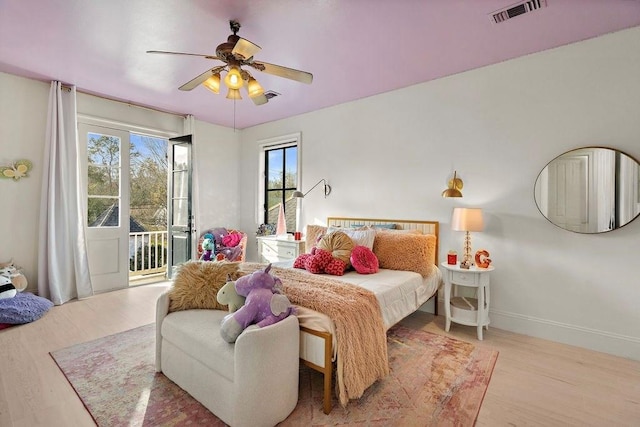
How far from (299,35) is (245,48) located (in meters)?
0.70

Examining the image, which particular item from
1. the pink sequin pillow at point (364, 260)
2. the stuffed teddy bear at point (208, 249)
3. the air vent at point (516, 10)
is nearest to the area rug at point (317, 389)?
the pink sequin pillow at point (364, 260)

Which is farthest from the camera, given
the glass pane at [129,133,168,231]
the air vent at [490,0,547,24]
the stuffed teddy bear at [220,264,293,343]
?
the glass pane at [129,133,168,231]

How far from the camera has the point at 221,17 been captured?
224 centimetres

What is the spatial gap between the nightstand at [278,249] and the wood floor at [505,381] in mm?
1831

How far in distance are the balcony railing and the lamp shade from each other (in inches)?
195

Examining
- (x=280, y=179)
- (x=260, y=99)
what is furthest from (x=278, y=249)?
(x=260, y=99)

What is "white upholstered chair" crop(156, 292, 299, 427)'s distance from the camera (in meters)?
1.53

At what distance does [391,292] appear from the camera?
2365mm

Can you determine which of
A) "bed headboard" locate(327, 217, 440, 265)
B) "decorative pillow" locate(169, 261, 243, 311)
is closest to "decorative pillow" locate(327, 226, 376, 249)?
"bed headboard" locate(327, 217, 440, 265)

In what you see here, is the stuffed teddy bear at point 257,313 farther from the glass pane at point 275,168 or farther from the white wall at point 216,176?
the glass pane at point 275,168

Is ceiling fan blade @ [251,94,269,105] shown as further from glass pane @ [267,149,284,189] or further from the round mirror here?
the round mirror

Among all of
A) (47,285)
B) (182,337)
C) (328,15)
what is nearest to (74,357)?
(182,337)

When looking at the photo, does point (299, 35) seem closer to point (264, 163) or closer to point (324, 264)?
point (324, 264)

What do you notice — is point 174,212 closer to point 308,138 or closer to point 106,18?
point 308,138
